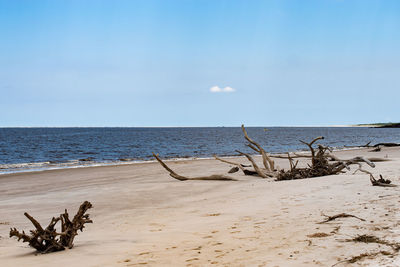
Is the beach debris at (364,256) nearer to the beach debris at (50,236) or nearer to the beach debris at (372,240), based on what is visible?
the beach debris at (372,240)

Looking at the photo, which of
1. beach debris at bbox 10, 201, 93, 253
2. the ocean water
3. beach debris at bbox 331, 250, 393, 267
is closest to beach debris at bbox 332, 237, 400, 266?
beach debris at bbox 331, 250, 393, 267

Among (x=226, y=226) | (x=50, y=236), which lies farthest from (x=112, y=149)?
(x=50, y=236)

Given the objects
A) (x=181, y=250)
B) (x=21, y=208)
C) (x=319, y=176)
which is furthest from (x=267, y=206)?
(x=21, y=208)

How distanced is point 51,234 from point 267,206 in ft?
12.1

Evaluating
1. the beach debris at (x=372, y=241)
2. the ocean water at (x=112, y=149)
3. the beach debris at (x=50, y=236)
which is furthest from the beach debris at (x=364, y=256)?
the ocean water at (x=112, y=149)

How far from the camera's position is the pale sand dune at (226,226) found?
159 inches

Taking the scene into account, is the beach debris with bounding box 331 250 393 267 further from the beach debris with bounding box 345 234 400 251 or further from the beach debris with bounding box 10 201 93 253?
the beach debris with bounding box 10 201 93 253

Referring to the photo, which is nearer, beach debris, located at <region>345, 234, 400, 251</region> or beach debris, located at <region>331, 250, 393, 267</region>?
beach debris, located at <region>331, 250, 393, 267</region>

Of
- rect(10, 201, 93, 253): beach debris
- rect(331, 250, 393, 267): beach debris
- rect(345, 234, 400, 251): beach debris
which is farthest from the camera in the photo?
rect(10, 201, 93, 253): beach debris

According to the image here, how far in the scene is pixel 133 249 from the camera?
15.0 feet

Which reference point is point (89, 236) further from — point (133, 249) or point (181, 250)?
point (181, 250)

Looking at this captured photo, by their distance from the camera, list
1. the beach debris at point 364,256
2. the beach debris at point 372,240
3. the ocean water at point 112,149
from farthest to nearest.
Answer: the ocean water at point 112,149 < the beach debris at point 372,240 < the beach debris at point 364,256

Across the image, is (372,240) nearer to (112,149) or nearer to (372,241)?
(372,241)

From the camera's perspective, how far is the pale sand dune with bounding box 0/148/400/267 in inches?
159
